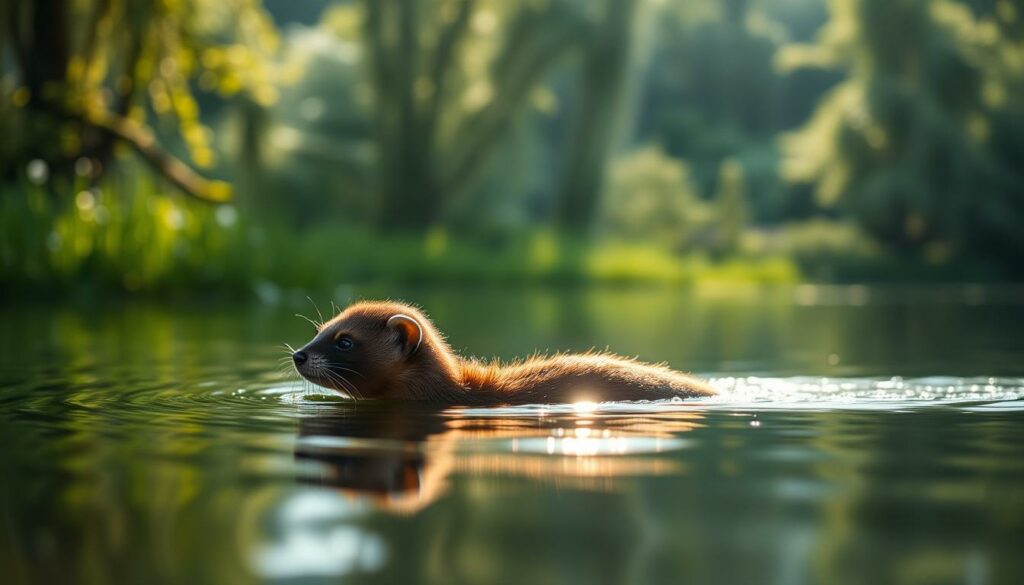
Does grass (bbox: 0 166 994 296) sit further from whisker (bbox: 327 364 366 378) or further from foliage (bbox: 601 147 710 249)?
foliage (bbox: 601 147 710 249)

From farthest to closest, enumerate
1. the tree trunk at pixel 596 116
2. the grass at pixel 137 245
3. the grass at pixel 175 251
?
the tree trunk at pixel 596 116
the grass at pixel 175 251
the grass at pixel 137 245

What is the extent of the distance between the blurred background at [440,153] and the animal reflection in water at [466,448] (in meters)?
10.7

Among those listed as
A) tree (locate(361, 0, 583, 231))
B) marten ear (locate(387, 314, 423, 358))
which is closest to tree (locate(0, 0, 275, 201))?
marten ear (locate(387, 314, 423, 358))

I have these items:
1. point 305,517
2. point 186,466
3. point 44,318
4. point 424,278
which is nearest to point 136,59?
point 44,318

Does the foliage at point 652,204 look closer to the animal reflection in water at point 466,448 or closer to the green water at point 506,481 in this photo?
the green water at point 506,481

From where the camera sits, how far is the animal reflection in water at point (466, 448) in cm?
400

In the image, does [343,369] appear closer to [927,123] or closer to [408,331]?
[408,331]

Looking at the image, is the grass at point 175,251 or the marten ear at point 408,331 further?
the grass at point 175,251

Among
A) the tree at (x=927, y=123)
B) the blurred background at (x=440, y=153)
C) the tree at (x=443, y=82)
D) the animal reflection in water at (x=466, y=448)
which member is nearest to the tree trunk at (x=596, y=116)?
the blurred background at (x=440, y=153)

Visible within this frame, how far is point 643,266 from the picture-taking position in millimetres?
29344

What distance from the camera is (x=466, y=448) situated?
4.73 metres

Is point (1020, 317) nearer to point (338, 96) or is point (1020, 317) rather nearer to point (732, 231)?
point (732, 231)

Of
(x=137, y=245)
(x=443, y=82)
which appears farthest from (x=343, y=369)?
(x=443, y=82)

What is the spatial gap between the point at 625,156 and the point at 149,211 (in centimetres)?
3191
